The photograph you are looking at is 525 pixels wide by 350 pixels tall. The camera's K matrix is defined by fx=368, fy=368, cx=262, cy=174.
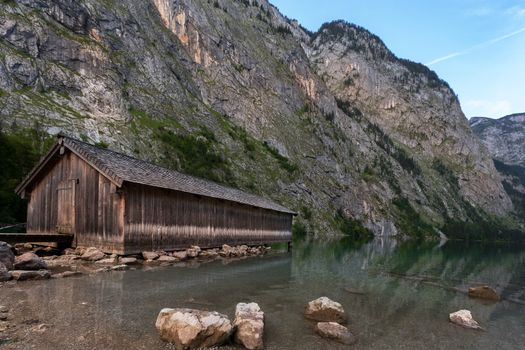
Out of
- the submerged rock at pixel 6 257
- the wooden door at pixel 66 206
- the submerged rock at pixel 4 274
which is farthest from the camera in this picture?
the wooden door at pixel 66 206

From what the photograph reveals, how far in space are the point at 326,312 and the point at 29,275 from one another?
11.6 meters

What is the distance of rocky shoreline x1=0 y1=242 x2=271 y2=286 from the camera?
1520 cm

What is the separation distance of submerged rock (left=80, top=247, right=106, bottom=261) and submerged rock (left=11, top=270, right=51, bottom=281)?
611 cm

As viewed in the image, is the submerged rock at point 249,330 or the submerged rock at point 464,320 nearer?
the submerged rock at point 249,330

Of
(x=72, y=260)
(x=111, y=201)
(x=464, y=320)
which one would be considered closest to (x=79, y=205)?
(x=111, y=201)

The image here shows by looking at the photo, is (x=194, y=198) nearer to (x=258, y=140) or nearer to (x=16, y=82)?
(x=16, y=82)

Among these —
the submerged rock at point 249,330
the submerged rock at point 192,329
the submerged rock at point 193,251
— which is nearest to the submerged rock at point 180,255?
the submerged rock at point 193,251

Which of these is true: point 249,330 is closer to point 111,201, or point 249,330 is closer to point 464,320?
point 464,320

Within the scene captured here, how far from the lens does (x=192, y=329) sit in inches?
340

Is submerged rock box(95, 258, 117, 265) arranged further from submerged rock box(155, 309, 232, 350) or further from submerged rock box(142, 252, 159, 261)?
submerged rock box(155, 309, 232, 350)

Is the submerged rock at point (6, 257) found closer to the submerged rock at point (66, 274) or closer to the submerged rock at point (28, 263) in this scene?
the submerged rock at point (28, 263)

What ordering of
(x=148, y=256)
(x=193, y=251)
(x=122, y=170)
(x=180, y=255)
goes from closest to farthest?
(x=122, y=170), (x=148, y=256), (x=180, y=255), (x=193, y=251)

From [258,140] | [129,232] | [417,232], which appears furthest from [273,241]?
[417,232]

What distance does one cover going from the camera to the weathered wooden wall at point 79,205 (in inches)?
883
